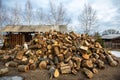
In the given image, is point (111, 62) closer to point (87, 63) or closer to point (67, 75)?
point (87, 63)

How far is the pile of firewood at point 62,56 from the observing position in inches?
312

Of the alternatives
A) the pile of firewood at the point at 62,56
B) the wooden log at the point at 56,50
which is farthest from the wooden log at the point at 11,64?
the wooden log at the point at 56,50

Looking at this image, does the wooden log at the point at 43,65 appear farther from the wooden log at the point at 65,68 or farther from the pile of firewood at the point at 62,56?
the wooden log at the point at 65,68

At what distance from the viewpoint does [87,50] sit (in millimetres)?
8867

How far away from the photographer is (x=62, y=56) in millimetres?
8438

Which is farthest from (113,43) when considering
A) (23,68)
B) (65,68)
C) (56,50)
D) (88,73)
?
(23,68)

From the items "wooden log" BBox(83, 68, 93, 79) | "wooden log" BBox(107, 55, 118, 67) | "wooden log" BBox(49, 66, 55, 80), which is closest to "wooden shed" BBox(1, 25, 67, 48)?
"wooden log" BBox(107, 55, 118, 67)

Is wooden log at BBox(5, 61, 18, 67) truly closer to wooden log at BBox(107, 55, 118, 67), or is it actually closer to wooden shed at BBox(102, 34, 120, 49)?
wooden log at BBox(107, 55, 118, 67)

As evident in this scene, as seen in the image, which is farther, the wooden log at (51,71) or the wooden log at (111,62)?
the wooden log at (111,62)

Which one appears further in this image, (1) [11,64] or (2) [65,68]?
(1) [11,64]

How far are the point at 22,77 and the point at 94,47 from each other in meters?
4.36

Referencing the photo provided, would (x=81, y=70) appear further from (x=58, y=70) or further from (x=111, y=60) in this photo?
(x=111, y=60)

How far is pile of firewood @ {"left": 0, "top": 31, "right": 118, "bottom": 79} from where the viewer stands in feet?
26.0

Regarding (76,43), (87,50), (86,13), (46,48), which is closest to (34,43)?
(46,48)
